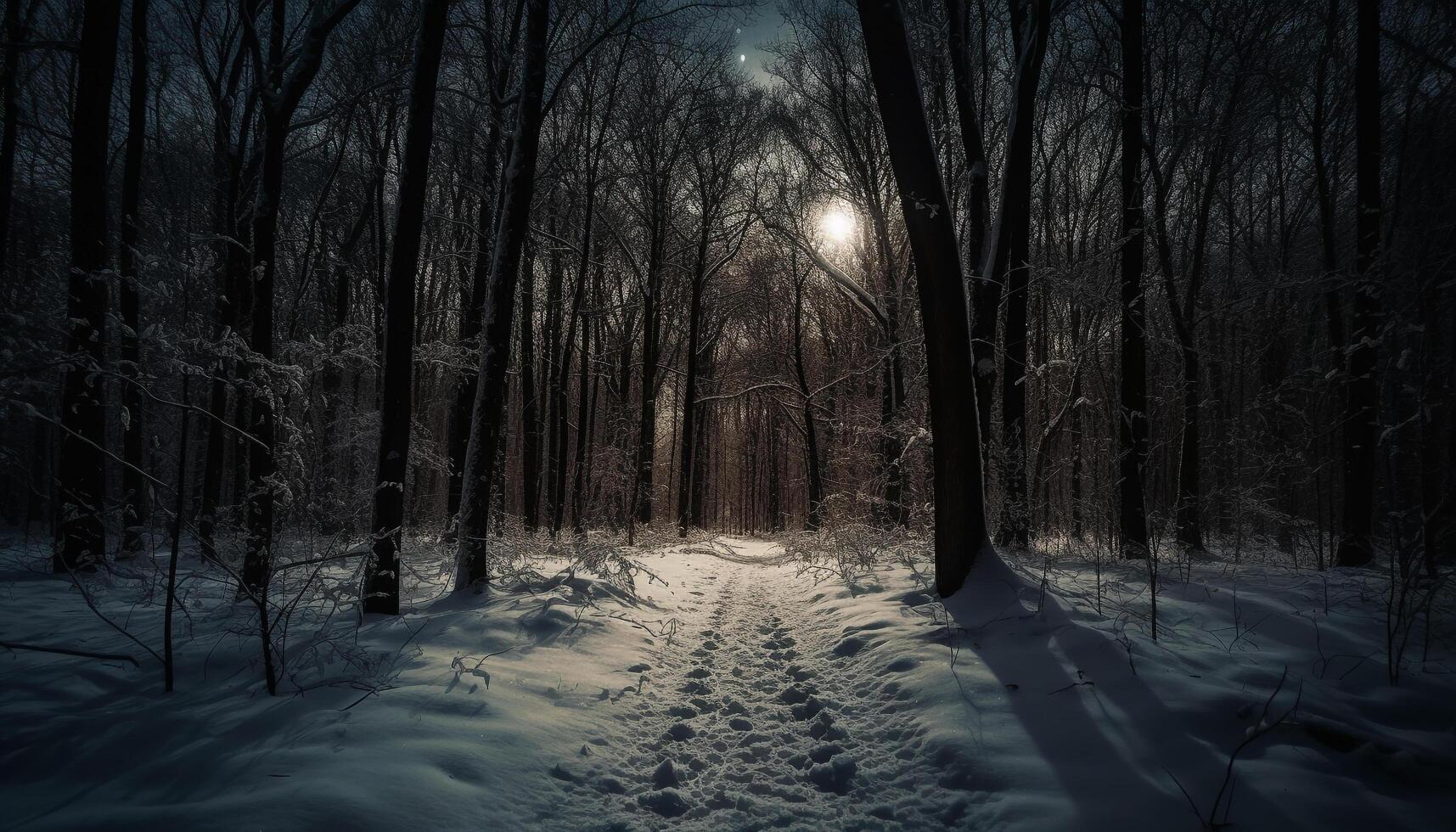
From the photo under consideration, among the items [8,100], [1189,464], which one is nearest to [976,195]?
[1189,464]

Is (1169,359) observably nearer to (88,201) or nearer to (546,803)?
(546,803)

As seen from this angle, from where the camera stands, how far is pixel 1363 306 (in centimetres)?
714

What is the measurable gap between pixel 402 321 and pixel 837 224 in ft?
44.9

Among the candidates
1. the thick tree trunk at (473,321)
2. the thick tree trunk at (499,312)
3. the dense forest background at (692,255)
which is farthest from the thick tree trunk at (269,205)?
the thick tree trunk at (473,321)

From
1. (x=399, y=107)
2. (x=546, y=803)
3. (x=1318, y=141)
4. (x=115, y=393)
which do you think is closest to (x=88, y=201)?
(x=399, y=107)

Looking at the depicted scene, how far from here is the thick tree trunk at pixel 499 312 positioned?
628 cm

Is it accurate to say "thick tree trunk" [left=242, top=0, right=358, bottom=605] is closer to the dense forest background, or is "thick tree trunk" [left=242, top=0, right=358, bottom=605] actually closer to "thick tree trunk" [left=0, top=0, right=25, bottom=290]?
the dense forest background

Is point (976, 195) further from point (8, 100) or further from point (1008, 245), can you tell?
point (8, 100)

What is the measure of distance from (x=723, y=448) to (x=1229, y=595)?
3733 centimetres

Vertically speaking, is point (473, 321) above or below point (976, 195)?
below

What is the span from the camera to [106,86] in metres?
7.09

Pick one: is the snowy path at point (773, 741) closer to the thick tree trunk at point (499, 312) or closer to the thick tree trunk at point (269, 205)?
the thick tree trunk at point (499, 312)

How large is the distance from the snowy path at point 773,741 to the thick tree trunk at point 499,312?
2612 millimetres

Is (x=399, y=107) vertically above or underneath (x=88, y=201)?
above
